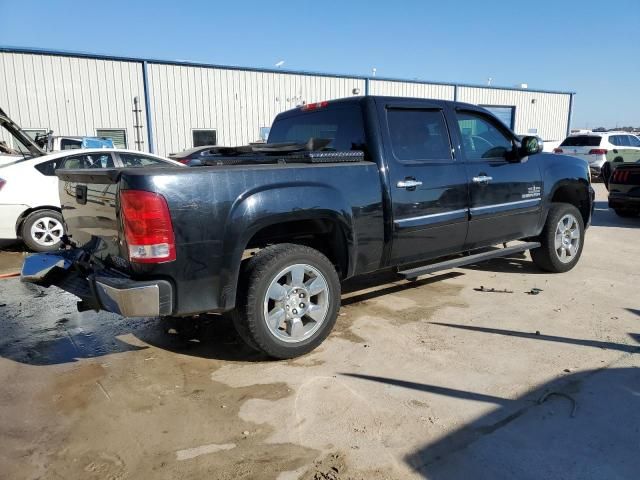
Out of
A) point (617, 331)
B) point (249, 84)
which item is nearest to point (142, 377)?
point (617, 331)

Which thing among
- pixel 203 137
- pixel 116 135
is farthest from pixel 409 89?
pixel 116 135

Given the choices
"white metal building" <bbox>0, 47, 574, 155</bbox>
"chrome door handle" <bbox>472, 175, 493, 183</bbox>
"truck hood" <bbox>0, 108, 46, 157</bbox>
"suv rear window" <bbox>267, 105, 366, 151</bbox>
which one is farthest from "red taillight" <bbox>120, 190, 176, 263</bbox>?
"white metal building" <bbox>0, 47, 574, 155</bbox>

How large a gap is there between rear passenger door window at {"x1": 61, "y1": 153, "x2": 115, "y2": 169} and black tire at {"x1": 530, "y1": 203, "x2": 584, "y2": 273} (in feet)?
20.7

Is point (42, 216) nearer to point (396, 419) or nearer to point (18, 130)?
point (18, 130)

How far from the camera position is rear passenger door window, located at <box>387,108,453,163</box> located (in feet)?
14.1

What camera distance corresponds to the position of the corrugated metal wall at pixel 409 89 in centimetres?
2353

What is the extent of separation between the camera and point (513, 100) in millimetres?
30000

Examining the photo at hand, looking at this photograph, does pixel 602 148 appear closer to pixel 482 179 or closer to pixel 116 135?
pixel 482 179

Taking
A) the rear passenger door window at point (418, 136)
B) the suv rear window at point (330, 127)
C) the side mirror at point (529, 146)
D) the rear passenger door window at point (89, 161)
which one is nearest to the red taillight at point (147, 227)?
the suv rear window at point (330, 127)

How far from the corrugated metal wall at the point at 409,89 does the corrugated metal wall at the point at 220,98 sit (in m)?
2.08

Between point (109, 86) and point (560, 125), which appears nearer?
point (109, 86)

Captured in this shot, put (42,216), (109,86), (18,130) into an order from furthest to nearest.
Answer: (109,86) < (18,130) < (42,216)

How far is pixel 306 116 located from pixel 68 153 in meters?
4.53

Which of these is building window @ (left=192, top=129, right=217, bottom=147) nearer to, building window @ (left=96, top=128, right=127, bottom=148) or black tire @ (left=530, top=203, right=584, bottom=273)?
building window @ (left=96, top=128, right=127, bottom=148)
